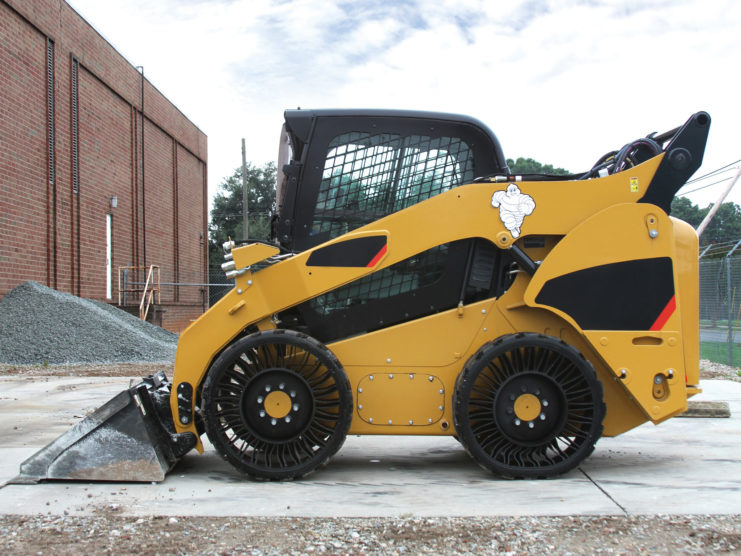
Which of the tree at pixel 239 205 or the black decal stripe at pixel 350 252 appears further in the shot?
the tree at pixel 239 205

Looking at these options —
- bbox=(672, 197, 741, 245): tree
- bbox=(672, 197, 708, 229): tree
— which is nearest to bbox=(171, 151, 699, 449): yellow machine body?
bbox=(672, 197, 741, 245): tree

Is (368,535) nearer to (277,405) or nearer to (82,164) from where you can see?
(277,405)

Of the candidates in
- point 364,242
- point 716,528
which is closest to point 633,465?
point 716,528

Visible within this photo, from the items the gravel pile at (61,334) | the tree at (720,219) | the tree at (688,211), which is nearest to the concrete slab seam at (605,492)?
the gravel pile at (61,334)

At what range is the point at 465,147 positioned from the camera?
15.3 feet

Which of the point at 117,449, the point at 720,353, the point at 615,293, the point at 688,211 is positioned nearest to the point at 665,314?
the point at 615,293

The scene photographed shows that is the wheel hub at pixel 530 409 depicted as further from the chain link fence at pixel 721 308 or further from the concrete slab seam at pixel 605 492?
the chain link fence at pixel 721 308

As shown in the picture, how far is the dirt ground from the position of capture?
303 cm

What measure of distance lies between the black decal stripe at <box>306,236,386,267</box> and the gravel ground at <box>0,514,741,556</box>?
5.21ft

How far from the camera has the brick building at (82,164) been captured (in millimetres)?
17250

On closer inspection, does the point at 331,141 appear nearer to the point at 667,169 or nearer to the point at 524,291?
the point at 524,291

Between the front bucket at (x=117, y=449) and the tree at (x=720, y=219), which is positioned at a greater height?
the tree at (x=720, y=219)

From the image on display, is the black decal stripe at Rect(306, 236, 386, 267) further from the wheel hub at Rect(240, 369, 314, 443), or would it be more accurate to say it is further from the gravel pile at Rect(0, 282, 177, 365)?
the gravel pile at Rect(0, 282, 177, 365)

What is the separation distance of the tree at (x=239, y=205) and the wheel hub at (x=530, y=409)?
47.3 m
